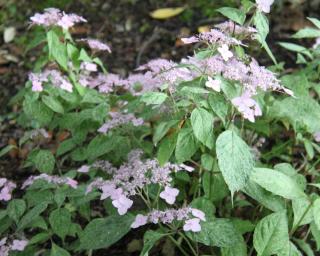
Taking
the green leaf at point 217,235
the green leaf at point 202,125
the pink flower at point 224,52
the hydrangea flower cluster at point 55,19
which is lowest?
the green leaf at point 217,235

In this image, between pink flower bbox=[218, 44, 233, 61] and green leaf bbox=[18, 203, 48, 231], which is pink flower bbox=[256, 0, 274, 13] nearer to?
pink flower bbox=[218, 44, 233, 61]

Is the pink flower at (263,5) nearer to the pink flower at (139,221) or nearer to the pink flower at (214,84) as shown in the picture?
the pink flower at (214,84)

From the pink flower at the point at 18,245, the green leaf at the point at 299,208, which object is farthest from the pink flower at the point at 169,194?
the pink flower at the point at 18,245

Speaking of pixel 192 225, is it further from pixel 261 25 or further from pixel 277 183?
pixel 261 25

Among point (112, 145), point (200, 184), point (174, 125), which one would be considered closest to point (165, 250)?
point (200, 184)

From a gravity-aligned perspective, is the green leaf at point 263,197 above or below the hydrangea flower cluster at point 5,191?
above

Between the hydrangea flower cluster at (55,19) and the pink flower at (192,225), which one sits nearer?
the pink flower at (192,225)
